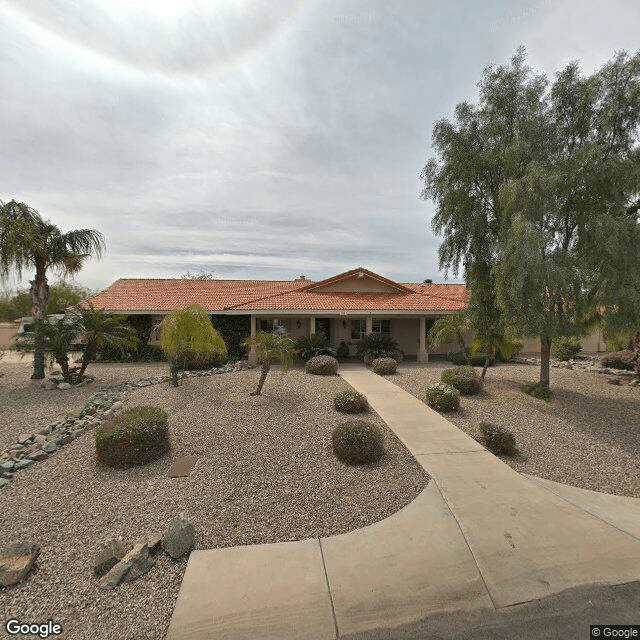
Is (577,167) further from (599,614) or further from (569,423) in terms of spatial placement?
(599,614)

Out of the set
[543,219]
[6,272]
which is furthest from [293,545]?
[6,272]

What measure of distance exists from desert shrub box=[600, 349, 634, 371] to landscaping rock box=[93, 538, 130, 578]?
20.2 metres

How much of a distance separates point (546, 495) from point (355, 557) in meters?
3.36

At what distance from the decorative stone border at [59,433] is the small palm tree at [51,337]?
145cm

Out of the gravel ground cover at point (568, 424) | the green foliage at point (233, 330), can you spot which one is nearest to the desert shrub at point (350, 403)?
the gravel ground cover at point (568, 424)

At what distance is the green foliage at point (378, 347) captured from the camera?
1712 centimetres

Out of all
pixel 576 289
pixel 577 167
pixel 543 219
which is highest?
pixel 577 167

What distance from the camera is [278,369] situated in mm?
15555

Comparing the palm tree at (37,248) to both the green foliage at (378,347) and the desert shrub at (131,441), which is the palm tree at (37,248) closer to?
the desert shrub at (131,441)

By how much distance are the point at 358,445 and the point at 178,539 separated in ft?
10.5

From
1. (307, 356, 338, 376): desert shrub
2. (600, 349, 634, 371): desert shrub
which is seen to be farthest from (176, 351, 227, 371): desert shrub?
(600, 349, 634, 371): desert shrub

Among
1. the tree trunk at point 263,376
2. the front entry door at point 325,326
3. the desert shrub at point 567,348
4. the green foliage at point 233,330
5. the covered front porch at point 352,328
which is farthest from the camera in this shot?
the front entry door at point 325,326

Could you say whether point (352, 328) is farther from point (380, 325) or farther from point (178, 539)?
point (178, 539)

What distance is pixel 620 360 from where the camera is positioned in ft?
51.5
